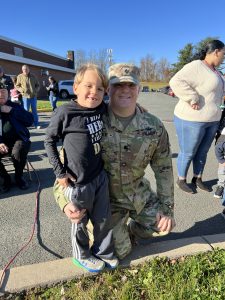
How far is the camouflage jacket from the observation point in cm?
229

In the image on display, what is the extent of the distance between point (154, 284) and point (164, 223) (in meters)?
0.50

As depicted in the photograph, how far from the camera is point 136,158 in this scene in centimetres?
236

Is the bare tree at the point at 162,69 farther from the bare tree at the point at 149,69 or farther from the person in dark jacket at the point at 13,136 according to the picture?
the person in dark jacket at the point at 13,136

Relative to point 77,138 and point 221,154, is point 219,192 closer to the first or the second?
point 221,154

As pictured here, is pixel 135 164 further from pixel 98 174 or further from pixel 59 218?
pixel 59 218

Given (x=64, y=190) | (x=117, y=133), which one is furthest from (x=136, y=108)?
(x=64, y=190)

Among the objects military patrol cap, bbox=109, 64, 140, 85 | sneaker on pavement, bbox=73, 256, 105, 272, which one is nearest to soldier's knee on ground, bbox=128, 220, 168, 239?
sneaker on pavement, bbox=73, 256, 105, 272

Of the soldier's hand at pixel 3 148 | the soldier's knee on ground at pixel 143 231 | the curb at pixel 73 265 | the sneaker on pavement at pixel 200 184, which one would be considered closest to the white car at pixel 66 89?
the soldier's hand at pixel 3 148

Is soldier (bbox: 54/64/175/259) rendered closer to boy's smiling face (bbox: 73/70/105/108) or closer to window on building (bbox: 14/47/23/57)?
boy's smiling face (bbox: 73/70/105/108)

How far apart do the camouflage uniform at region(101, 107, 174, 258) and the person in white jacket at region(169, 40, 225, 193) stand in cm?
149

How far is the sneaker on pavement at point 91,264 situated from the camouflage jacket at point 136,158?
0.50 m

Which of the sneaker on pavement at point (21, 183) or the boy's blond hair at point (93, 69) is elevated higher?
the boy's blond hair at point (93, 69)

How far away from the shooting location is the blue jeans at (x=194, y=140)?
386 centimetres

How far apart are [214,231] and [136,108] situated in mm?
1771
